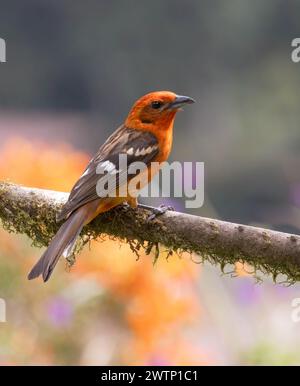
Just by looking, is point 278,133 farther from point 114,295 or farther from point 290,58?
point 114,295

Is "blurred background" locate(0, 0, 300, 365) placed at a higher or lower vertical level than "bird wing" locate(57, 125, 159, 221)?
higher

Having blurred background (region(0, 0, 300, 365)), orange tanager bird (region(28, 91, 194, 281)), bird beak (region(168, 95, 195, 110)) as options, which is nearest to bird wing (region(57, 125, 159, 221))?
orange tanager bird (region(28, 91, 194, 281))

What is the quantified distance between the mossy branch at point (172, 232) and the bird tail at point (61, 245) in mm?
100

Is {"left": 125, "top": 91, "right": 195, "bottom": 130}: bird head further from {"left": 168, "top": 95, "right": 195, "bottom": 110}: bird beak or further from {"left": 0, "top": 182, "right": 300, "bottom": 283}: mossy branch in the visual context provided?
{"left": 0, "top": 182, "right": 300, "bottom": 283}: mossy branch

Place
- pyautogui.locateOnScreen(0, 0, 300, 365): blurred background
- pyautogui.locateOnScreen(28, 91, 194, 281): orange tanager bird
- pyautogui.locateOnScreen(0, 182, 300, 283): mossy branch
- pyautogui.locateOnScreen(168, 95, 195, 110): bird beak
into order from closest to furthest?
pyautogui.locateOnScreen(0, 182, 300, 283): mossy branch → pyautogui.locateOnScreen(28, 91, 194, 281): orange tanager bird → pyautogui.locateOnScreen(168, 95, 195, 110): bird beak → pyautogui.locateOnScreen(0, 0, 300, 365): blurred background

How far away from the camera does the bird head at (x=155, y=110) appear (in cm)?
301

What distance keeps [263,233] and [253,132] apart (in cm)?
997

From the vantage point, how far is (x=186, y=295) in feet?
11.8

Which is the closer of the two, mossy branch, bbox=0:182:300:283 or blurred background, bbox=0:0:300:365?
mossy branch, bbox=0:182:300:283

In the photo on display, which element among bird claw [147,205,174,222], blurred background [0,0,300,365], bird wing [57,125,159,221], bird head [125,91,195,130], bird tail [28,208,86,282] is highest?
blurred background [0,0,300,365]

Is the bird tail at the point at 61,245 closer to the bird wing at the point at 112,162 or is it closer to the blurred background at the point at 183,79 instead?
the bird wing at the point at 112,162

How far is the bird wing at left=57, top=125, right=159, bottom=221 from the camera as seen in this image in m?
2.71

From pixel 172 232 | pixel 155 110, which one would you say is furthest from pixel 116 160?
pixel 172 232

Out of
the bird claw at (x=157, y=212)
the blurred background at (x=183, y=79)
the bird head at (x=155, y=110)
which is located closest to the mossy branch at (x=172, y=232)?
the bird claw at (x=157, y=212)
